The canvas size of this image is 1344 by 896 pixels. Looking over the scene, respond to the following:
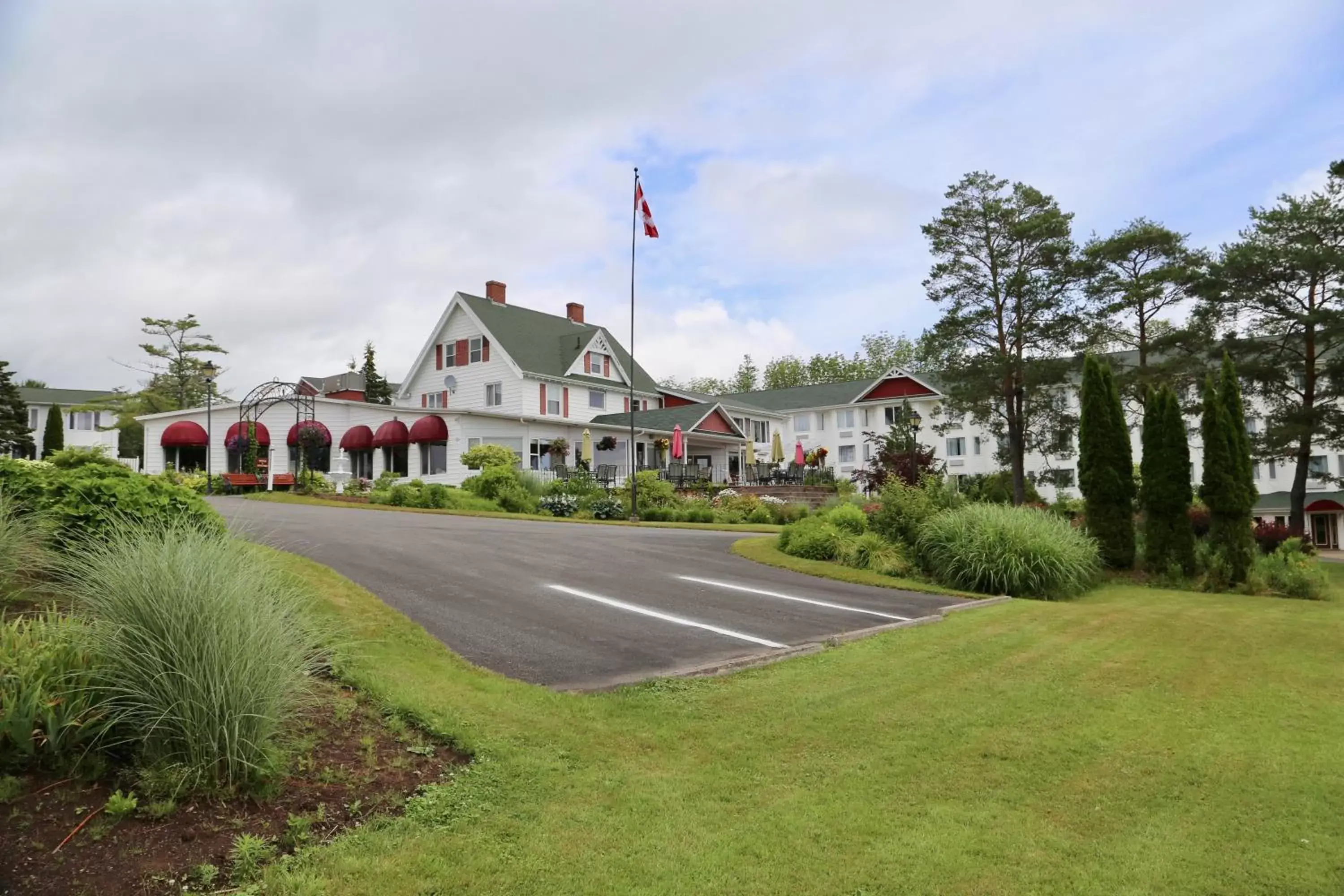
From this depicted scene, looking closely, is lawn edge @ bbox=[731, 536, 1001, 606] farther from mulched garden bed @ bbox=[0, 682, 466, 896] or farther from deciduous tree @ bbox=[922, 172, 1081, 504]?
deciduous tree @ bbox=[922, 172, 1081, 504]

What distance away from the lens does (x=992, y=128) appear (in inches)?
510

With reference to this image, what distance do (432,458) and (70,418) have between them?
4206cm

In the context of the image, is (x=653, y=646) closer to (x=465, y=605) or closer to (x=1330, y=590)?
(x=465, y=605)

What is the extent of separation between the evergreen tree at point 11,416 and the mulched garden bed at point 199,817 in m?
53.4

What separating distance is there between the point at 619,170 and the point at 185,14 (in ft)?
71.5

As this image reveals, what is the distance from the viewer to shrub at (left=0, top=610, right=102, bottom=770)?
3678 millimetres

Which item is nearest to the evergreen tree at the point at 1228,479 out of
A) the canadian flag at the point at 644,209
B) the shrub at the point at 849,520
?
the shrub at the point at 849,520

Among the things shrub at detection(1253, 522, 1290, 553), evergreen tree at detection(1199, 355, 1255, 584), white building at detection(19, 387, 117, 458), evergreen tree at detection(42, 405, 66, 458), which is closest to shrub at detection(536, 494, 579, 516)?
evergreen tree at detection(1199, 355, 1255, 584)

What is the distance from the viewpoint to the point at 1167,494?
15039 millimetres

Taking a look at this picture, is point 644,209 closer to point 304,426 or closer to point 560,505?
point 560,505

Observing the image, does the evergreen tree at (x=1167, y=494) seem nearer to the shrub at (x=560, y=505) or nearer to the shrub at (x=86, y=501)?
the shrub at (x=560, y=505)

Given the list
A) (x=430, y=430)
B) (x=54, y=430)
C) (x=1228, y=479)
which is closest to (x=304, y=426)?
(x=430, y=430)

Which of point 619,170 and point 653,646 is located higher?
point 619,170

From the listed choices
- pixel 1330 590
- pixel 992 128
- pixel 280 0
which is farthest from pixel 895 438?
pixel 280 0
